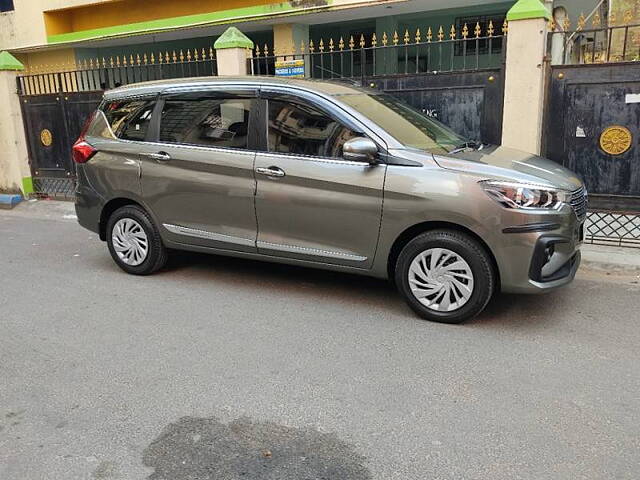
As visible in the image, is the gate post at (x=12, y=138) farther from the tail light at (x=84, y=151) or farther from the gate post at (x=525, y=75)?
the gate post at (x=525, y=75)

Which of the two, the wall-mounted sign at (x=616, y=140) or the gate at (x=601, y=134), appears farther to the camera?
the wall-mounted sign at (x=616, y=140)

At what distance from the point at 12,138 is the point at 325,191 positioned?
8.58m

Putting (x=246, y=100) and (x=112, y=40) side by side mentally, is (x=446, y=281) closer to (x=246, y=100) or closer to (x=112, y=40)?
(x=246, y=100)

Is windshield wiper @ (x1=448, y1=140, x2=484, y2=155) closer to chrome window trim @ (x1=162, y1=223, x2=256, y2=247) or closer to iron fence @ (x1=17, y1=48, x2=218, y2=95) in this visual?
chrome window trim @ (x1=162, y1=223, x2=256, y2=247)

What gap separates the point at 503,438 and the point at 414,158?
2256 millimetres

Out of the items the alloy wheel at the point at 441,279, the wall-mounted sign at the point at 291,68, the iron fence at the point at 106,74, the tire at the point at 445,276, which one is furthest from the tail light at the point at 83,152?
the iron fence at the point at 106,74

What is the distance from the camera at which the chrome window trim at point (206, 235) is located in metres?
5.29

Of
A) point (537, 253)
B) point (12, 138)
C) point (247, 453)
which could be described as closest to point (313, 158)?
point (537, 253)

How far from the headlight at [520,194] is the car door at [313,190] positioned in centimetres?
86

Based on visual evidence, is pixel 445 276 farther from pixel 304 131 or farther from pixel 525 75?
pixel 525 75

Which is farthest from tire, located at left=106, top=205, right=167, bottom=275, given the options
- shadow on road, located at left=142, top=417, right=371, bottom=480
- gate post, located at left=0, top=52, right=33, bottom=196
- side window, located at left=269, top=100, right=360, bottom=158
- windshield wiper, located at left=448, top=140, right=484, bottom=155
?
gate post, located at left=0, top=52, right=33, bottom=196

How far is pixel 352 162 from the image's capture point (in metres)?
4.68

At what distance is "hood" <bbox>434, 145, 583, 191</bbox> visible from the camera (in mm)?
4309

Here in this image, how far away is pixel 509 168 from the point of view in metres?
4.41
